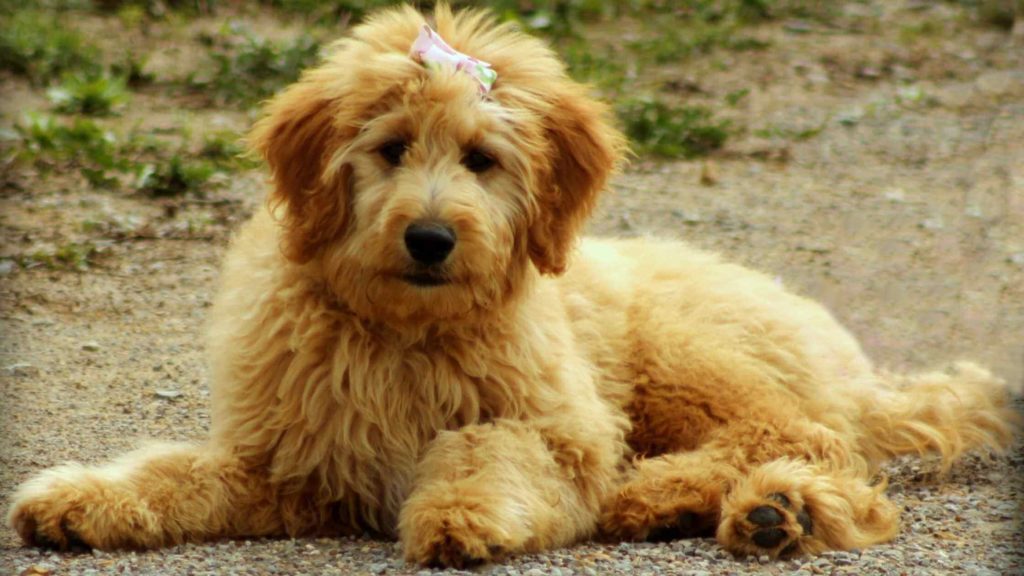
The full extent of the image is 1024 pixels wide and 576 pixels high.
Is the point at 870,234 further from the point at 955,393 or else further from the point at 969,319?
the point at 955,393

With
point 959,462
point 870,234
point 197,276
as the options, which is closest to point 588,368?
→ point 959,462

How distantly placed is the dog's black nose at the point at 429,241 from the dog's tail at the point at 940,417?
Result: 2.26 metres

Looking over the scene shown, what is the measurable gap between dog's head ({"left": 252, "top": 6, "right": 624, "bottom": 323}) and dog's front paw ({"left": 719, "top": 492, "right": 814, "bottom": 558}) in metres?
1.07

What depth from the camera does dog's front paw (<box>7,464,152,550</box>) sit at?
4785mm

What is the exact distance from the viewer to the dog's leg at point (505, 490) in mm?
4656

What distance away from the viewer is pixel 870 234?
32.2ft

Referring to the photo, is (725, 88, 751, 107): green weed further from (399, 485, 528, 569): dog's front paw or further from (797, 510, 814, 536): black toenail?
(399, 485, 528, 569): dog's front paw

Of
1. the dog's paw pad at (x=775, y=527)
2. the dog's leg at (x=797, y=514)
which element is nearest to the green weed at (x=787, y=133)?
the dog's leg at (x=797, y=514)

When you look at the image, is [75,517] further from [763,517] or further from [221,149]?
[221,149]

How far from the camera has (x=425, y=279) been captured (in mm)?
4859

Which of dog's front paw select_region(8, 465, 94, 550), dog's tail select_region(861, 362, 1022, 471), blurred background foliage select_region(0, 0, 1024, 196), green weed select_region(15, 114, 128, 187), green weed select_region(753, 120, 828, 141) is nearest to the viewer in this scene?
dog's front paw select_region(8, 465, 94, 550)

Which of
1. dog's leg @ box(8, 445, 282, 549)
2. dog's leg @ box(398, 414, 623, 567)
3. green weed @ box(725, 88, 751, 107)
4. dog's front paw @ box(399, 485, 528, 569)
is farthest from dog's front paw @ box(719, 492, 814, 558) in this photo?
green weed @ box(725, 88, 751, 107)

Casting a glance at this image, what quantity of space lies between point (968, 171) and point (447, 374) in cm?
704

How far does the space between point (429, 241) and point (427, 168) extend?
0.30 m
